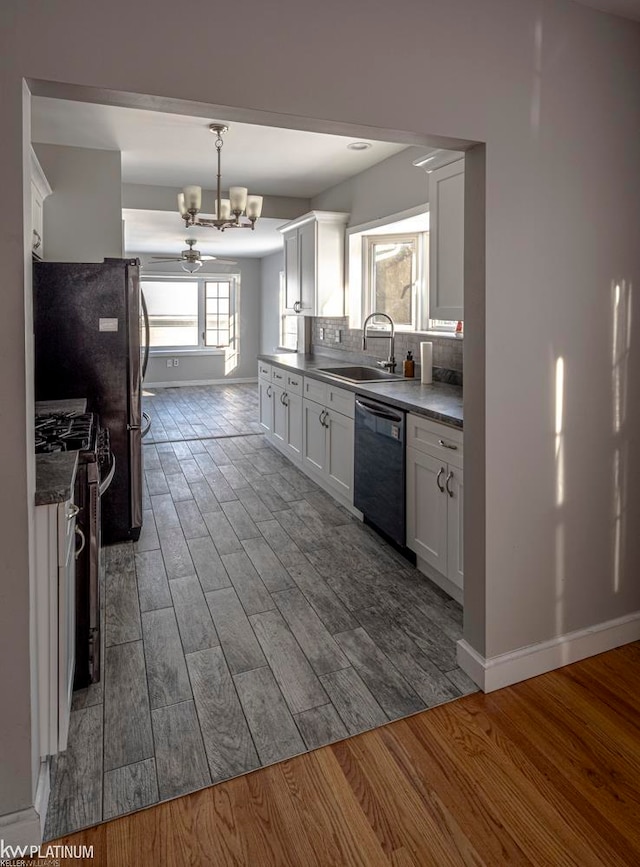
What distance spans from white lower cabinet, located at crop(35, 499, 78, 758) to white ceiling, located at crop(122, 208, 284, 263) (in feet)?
15.4

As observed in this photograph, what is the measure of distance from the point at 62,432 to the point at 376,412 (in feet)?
5.76

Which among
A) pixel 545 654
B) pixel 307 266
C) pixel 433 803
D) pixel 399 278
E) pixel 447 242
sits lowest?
pixel 433 803

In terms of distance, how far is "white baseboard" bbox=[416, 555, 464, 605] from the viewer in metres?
2.86

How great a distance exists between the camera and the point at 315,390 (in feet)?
15.0

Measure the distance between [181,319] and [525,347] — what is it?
9200 millimetres

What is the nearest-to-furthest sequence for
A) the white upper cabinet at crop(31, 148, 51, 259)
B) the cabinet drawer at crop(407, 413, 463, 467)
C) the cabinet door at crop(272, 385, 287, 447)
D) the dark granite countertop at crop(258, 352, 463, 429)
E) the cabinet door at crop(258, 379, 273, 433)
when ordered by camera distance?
the cabinet drawer at crop(407, 413, 463, 467) < the dark granite countertop at crop(258, 352, 463, 429) < the white upper cabinet at crop(31, 148, 51, 259) < the cabinet door at crop(272, 385, 287, 447) < the cabinet door at crop(258, 379, 273, 433)

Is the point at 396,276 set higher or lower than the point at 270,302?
lower

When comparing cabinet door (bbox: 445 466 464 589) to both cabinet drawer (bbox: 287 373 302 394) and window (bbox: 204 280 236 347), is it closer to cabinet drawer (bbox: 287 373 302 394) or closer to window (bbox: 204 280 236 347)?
cabinet drawer (bbox: 287 373 302 394)

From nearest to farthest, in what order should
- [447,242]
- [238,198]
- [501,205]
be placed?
[501,205]
[447,242]
[238,198]

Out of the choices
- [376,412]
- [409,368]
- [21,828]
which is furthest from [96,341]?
[21,828]

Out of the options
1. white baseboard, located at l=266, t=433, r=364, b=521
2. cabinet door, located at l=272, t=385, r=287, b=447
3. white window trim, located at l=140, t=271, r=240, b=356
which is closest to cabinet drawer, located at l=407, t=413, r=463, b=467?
white baseboard, located at l=266, t=433, r=364, b=521

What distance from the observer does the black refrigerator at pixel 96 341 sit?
3.33 metres

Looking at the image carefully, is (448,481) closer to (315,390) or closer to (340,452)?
(340,452)

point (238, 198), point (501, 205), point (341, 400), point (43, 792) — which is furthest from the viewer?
point (238, 198)
